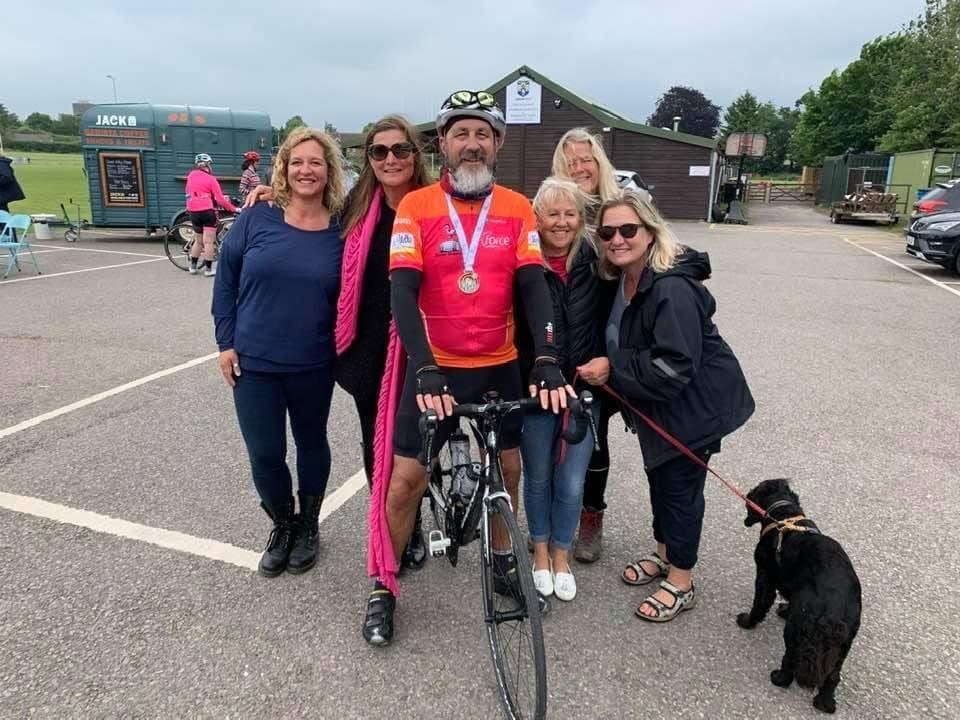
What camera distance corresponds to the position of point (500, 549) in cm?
247

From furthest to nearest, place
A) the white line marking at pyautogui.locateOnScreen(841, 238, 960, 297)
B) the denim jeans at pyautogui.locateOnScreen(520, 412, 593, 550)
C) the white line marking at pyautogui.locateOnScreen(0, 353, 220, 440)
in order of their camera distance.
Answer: the white line marking at pyautogui.locateOnScreen(841, 238, 960, 297) → the white line marking at pyautogui.locateOnScreen(0, 353, 220, 440) → the denim jeans at pyautogui.locateOnScreen(520, 412, 593, 550)

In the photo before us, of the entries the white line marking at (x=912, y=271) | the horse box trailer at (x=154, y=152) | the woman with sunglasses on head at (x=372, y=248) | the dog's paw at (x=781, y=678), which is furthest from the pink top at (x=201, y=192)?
the white line marking at (x=912, y=271)

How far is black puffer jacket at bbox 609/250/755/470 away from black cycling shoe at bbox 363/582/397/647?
1182 mm

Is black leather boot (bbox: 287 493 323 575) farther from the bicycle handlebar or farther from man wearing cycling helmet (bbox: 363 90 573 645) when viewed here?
the bicycle handlebar

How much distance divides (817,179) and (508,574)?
50502 mm

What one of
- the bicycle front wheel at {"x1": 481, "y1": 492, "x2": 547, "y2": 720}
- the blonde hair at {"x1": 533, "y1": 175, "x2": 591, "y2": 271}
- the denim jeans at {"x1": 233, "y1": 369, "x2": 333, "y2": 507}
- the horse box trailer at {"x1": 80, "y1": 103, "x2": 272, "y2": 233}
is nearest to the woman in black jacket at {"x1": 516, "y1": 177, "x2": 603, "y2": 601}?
the blonde hair at {"x1": 533, "y1": 175, "x2": 591, "y2": 271}

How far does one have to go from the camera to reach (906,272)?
41.3 ft

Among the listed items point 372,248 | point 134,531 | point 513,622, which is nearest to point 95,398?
point 134,531

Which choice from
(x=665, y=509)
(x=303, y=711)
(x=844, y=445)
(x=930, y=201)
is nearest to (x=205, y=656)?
(x=303, y=711)

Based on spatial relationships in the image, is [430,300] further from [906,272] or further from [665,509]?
[906,272]

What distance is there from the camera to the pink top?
10883 mm

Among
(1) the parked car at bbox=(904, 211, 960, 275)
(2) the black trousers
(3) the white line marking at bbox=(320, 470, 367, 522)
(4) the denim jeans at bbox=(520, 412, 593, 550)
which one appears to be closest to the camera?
(2) the black trousers

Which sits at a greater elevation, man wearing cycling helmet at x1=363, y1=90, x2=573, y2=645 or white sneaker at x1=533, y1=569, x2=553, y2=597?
man wearing cycling helmet at x1=363, y1=90, x2=573, y2=645

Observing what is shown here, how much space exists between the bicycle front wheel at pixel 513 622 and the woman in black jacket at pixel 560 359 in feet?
1.54
